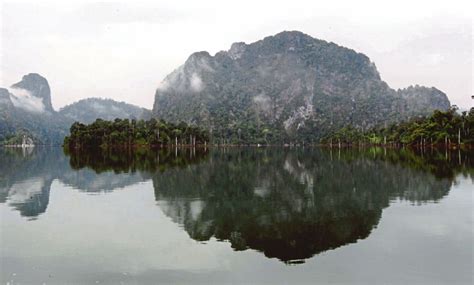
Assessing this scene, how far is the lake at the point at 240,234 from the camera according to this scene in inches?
616

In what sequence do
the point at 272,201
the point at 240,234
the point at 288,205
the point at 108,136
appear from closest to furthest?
the point at 240,234 < the point at 288,205 < the point at 272,201 < the point at 108,136

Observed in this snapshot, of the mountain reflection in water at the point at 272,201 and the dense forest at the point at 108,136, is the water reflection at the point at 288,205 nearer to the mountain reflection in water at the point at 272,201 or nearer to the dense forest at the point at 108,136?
the mountain reflection in water at the point at 272,201

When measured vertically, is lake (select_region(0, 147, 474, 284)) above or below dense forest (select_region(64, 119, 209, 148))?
below

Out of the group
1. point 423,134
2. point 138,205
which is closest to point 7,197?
point 138,205

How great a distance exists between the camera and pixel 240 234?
69.7 ft

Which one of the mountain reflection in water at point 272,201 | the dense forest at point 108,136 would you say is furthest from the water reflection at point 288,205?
the dense forest at point 108,136

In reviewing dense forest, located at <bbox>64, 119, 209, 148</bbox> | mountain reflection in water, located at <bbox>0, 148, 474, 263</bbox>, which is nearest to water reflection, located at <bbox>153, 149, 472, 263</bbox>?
mountain reflection in water, located at <bbox>0, 148, 474, 263</bbox>

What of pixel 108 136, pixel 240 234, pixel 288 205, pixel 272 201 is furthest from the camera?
pixel 108 136

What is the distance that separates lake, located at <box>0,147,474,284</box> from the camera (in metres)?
15.6

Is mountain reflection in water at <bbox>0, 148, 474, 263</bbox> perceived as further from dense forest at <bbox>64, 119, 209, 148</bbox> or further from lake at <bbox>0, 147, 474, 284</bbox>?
dense forest at <bbox>64, 119, 209, 148</bbox>

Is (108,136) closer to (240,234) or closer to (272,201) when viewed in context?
(272,201)

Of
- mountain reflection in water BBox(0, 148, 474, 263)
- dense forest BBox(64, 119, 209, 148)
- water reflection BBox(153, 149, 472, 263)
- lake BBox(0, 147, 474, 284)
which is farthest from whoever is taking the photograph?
dense forest BBox(64, 119, 209, 148)

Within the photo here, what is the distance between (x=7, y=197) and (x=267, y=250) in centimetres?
2531

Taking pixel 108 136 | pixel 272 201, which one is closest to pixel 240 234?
pixel 272 201
